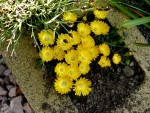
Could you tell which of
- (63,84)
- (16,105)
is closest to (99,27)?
(63,84)

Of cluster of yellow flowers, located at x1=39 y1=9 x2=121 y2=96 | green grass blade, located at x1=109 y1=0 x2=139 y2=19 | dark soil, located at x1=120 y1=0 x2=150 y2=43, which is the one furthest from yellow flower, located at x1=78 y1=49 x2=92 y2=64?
dark soil, located at x1=120 y1=0 x2=150 y2=43

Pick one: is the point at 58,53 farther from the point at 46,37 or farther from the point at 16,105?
the point at 16,105

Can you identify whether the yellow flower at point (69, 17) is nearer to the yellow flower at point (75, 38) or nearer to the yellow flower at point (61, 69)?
the yellow flower at point (75, 38)

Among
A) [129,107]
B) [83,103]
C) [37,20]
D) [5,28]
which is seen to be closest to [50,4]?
[37,20]

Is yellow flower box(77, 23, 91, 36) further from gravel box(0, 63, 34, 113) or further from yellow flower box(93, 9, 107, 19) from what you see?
gravel box(0, 63, 34, 113)

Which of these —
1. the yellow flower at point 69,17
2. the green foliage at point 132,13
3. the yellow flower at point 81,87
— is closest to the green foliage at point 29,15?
the yellow flower at point 69,17

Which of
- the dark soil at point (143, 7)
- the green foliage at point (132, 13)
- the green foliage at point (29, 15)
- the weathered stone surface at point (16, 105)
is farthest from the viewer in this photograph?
the weathered stone surface at point (16, 105)

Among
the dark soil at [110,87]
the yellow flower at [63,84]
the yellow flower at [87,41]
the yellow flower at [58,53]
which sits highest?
the yellow flower at [87,41]
